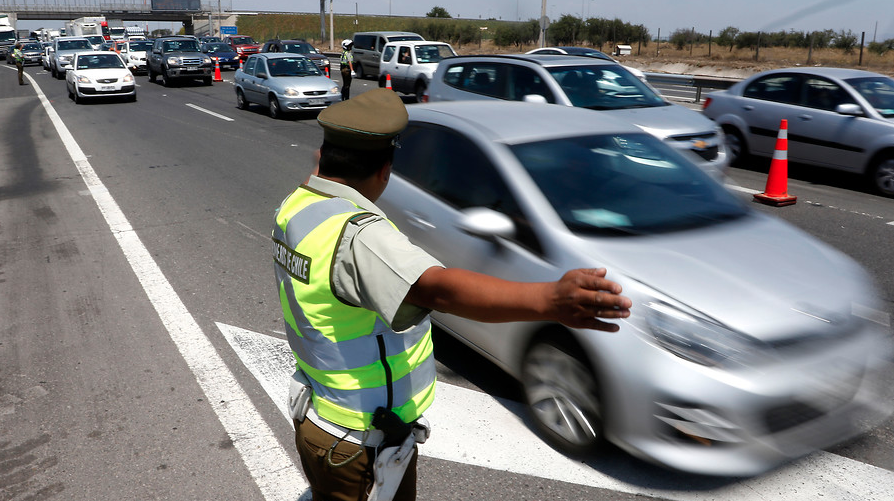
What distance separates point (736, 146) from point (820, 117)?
155cm

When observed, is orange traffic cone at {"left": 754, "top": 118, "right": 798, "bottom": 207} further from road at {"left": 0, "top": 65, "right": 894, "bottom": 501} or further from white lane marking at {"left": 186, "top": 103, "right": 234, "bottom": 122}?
white lane marking at {"left": 186, "top": 103, "right": 234, "bottom": 122}

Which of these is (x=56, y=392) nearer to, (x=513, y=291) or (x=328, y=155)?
(x=328, y=155)

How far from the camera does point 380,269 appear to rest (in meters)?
1.53

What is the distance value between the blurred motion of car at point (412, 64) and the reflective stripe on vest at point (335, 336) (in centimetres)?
1876

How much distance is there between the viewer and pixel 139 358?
4.59m

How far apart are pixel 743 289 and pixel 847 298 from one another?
58 cm

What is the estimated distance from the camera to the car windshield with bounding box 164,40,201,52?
27.8 meters

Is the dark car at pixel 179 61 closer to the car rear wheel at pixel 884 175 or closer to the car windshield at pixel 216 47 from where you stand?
the car windshield at pixel 216 47

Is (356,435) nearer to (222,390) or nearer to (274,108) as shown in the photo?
(222,390)

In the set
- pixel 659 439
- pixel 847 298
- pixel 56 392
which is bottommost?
pixel 56 392

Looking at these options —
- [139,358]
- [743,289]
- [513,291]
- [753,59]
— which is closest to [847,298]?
[743,289]

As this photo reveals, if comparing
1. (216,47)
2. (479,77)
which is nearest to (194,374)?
(479,77)

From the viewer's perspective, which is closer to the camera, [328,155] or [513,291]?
[513,291]

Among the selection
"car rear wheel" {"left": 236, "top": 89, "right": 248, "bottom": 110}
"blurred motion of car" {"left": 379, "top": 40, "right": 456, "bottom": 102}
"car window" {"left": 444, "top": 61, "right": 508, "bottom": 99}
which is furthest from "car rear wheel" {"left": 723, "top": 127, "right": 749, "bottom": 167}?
"car rear wheel" {"left": 236, "top": 89, "right": 248, "bottom": 110}
